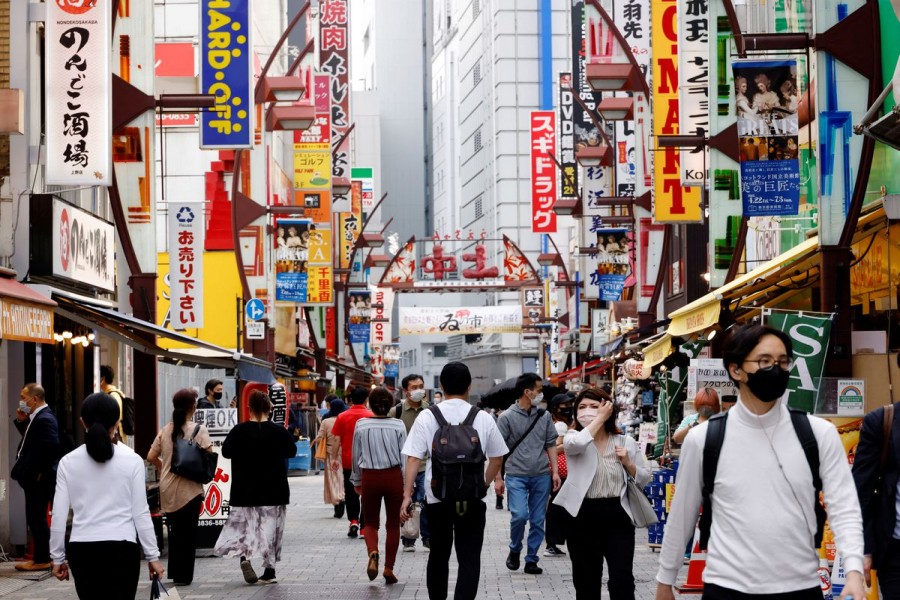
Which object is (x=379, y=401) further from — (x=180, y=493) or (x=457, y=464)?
(x=457, y=464)

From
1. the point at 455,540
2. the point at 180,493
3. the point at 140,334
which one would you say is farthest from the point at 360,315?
the point at 455,540

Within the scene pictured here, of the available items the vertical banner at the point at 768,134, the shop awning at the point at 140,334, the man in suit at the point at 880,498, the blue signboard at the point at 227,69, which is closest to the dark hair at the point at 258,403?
the shop awning at the point at 140,334

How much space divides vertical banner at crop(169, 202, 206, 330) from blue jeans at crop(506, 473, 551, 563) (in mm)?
11522

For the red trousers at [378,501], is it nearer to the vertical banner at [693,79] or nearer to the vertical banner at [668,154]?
the vertical banner at [693,79]

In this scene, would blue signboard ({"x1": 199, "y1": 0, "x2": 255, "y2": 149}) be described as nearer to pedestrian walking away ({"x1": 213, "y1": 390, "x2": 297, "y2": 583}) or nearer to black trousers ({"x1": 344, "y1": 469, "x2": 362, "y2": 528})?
black trousers ({"x1": 344, "y1": 469, "x2": 362, "y2": 528})

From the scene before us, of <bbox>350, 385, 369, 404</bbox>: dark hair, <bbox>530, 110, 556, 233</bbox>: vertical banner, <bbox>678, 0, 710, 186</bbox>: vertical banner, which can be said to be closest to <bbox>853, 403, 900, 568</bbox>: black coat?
<bbox>350, 385, 369, 404</bbox>: dark hair

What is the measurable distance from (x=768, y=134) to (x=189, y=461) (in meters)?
7.00

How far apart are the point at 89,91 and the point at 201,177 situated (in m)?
18.9

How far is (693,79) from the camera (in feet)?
67.9

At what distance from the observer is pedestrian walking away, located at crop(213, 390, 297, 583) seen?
41.3ft

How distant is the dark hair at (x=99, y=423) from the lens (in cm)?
763

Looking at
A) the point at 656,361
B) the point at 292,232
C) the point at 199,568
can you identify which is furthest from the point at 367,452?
the point at 292,232

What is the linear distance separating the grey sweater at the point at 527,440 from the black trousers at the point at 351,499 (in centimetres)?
367

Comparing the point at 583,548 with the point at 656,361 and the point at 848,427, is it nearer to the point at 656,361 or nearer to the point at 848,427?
the point at 848,427
